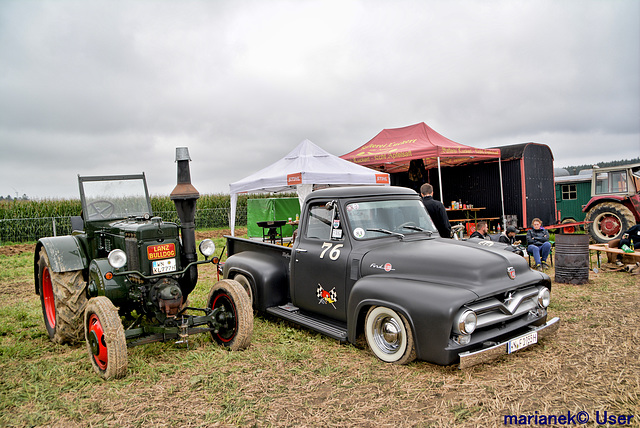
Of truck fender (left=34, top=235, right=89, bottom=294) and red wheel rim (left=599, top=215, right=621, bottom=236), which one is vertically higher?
truck fender (left=34, top=235, right=89, bottom=294)

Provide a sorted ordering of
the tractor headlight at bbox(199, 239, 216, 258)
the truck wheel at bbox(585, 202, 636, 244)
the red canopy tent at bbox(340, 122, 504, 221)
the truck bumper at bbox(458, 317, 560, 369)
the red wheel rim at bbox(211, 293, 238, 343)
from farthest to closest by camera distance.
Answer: the red canopy tent at bbox(340, 122, 504, 221) → the truck wheel at bbox(585, 202, 636, 244) → the tractor headlight at bbox(199, 239, 216, 258) → the red wheel rim at bbox(211, 293, 238, 343) → the truck bumper at bbox(458, 317, 560, 369)

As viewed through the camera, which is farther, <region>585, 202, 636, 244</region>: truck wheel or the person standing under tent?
<region>585, 202, 636, 244</region>: truck wheel

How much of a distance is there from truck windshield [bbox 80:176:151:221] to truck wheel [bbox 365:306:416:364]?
336cm

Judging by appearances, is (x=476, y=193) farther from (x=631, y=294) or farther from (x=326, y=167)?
(x=631, y=294)

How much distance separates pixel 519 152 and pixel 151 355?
43.1ft

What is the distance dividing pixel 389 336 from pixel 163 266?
2491 millimetres

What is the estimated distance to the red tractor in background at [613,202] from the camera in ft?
40.3

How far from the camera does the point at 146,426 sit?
319cm

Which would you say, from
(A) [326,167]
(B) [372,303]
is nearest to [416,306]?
(B) [372,303]

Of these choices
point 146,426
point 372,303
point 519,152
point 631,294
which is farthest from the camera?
point 519,152

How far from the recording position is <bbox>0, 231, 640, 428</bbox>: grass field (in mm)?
3207

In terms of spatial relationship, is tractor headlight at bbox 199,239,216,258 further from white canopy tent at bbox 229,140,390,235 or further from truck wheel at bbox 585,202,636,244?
truck wheel at bbox 585,202,636,244

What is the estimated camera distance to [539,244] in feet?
29.7

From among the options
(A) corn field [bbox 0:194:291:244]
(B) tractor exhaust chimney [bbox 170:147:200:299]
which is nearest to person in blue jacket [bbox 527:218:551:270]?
(B) tractor exhaust chimney [bbox 170:147:200:299]
